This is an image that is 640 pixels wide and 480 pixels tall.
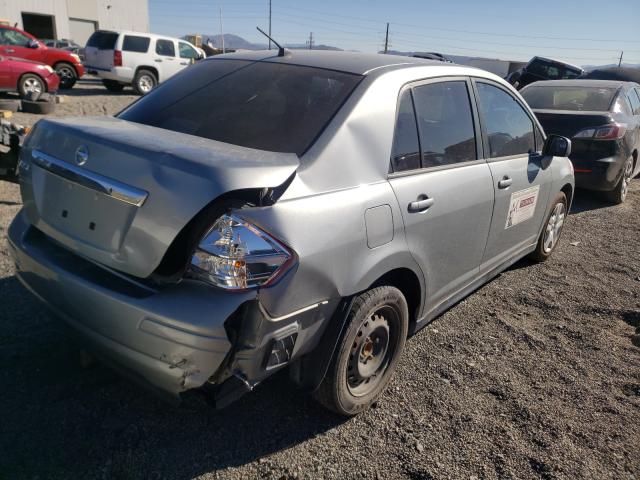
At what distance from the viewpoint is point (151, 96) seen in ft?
9.87

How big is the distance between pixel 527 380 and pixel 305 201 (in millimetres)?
1978

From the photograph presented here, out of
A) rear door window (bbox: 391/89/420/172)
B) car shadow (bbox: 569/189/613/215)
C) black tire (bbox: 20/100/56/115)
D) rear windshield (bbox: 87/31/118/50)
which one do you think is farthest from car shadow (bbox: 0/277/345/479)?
rear windshield (bbox: 87/31/118/50)

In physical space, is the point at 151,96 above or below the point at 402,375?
above

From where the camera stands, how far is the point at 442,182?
2828mm

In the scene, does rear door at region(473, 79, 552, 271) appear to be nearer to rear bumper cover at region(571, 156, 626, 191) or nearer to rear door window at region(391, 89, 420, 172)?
rear door window at region(391, 89, 420, 172)

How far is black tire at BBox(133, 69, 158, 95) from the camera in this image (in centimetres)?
1619

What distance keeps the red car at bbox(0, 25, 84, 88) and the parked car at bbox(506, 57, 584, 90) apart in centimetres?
1438

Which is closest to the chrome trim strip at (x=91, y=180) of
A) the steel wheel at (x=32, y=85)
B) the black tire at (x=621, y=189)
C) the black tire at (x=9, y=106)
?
the black tire at (x=621, y=189)

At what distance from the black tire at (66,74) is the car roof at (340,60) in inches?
611

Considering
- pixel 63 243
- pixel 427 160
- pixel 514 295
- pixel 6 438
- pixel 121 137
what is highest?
pixel 121 137

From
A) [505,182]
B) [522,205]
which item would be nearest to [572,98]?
[522,205]

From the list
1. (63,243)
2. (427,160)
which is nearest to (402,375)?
(427,160)

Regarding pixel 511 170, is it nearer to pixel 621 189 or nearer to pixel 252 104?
pixel 252 104

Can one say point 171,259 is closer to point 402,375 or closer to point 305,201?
point 305,201
